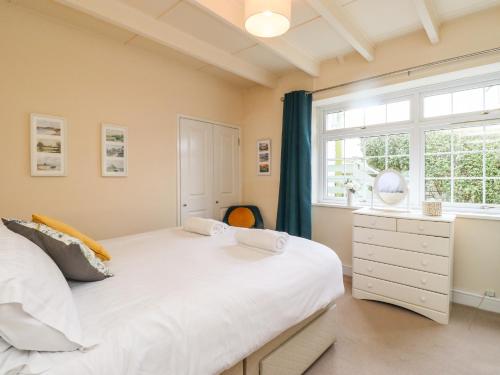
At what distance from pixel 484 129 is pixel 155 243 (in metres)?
3.26

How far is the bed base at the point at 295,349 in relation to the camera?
1343mm

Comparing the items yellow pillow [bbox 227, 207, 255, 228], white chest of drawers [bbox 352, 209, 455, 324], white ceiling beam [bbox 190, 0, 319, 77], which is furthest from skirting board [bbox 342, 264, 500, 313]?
white ceiling beam [bbox 190, 0, 319, 77]

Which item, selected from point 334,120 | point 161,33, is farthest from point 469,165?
point 161,33

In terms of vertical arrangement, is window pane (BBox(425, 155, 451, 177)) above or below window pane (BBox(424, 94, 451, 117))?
below

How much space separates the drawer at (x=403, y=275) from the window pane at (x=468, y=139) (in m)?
1.38

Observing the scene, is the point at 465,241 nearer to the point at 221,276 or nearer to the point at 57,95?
the point at 221,276

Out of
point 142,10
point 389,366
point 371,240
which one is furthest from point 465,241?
point 142,10

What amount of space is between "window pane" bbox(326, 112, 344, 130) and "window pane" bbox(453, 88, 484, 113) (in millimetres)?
1203

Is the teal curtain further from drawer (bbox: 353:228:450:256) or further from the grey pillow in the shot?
the grey pillow

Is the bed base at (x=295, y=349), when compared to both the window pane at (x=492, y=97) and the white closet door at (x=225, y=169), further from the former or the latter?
the window pane at (x=492, y=97)

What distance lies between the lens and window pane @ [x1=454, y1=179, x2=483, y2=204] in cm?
270

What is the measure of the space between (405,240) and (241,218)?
2.09 meters

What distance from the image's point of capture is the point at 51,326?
31.6 inches

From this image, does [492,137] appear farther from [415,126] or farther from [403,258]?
[403,258]
